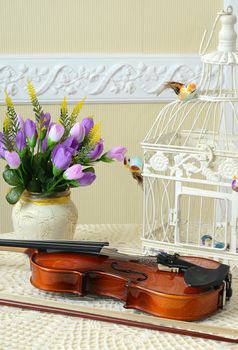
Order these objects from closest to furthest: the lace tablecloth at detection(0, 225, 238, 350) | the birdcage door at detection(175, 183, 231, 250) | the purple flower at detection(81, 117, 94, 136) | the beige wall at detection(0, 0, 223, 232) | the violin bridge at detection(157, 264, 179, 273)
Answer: the lace tablecloth at detection(0, 225, 238, 350)
the violin bridge at detection(157, 264, 179, 273)
the birdcage door at detection(175, 183, 231, 250)
the purple flower at detection(81, 117, 94, 136)
the beige wall at detection(0, 0, 223, 232)

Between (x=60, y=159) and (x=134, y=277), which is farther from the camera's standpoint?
(x=60, y=159)

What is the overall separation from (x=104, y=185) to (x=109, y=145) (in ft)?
0.55

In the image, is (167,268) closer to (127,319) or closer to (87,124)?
(127,319)

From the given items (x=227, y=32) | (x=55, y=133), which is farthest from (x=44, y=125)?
(x=227, y=32)

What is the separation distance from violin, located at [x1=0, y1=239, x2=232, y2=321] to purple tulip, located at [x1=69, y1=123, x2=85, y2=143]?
11.1 inches

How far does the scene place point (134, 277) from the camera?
1.46 meters

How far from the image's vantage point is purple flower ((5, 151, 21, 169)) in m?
1.67

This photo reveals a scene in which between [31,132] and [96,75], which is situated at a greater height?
[96,75]

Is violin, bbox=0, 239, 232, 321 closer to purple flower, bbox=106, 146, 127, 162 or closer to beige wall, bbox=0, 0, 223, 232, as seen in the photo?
purple flower, bbox=106, 146, 127, 162

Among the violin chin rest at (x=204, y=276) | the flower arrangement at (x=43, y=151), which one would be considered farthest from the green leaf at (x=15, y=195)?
the violin chin rest at (x=204, y=276)

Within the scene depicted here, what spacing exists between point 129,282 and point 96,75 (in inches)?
62.4

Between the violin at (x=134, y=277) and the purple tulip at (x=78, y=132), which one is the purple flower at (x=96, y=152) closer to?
the purple tulip at (x=78, y=132)

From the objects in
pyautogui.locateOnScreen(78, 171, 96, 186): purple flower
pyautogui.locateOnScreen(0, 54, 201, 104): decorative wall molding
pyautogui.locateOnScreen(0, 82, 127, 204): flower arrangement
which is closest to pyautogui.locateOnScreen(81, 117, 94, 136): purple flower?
pyautogui.locateOnScreen(0, 82, 127, 204): flower arrangement

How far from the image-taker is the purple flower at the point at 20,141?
1.73 m
